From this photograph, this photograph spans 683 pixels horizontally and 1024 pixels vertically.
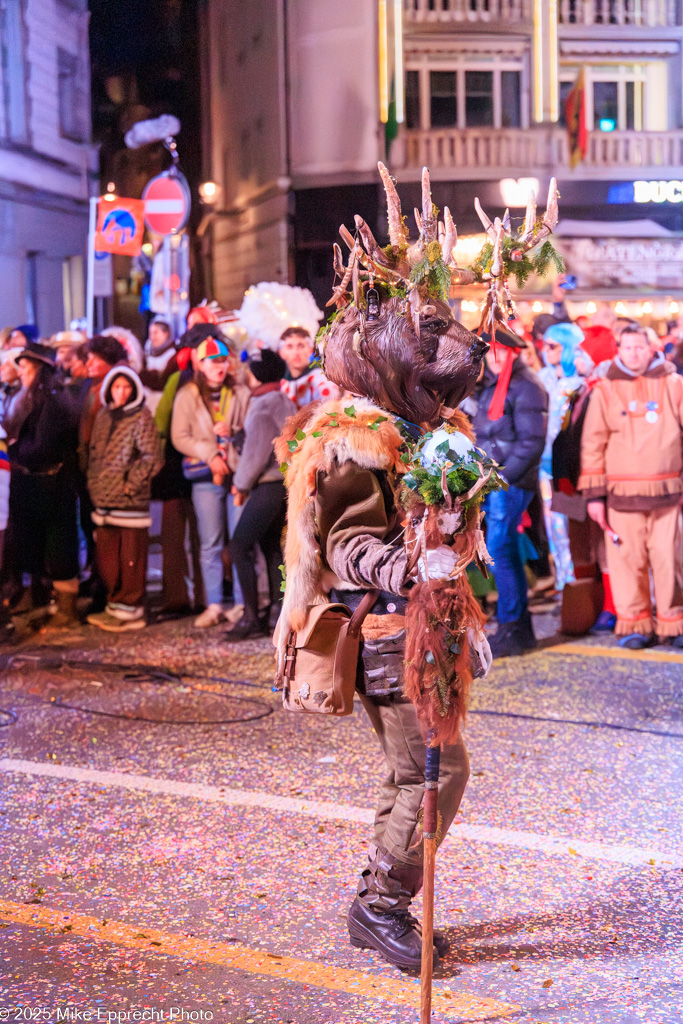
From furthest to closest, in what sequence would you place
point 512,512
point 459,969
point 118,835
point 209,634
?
point 209,634, point 512,512, point 118,835, point 459,969

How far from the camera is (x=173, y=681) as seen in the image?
274 inches

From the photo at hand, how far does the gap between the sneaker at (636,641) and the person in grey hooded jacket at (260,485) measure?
2.44 m

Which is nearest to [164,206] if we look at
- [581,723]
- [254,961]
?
[581,723]

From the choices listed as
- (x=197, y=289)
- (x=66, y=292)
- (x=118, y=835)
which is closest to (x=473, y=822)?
(x=118, y=835)

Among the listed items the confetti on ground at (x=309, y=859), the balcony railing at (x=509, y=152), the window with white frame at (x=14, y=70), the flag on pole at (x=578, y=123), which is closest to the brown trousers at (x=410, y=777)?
the confetti on ground at (x=309, y=859)

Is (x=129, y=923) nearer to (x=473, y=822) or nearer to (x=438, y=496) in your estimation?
(x=473, y=822)

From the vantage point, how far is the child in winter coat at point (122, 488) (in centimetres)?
834

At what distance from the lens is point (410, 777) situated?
3504 mm

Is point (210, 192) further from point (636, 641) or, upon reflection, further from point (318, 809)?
point (318, 809)

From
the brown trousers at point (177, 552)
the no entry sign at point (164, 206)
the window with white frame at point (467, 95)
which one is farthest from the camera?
the window with white frame at point (467, 95)

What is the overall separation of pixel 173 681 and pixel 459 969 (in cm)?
Answer: 372

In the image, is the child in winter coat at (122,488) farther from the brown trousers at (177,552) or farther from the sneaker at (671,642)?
the sneaker at (671,642)

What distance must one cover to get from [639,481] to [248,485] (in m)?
2.72

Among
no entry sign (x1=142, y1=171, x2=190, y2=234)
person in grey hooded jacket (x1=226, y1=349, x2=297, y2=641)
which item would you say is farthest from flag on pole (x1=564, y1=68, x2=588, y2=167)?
person in grey hooded jacket (x1=226, y1=349, x2=297, y2=641)
